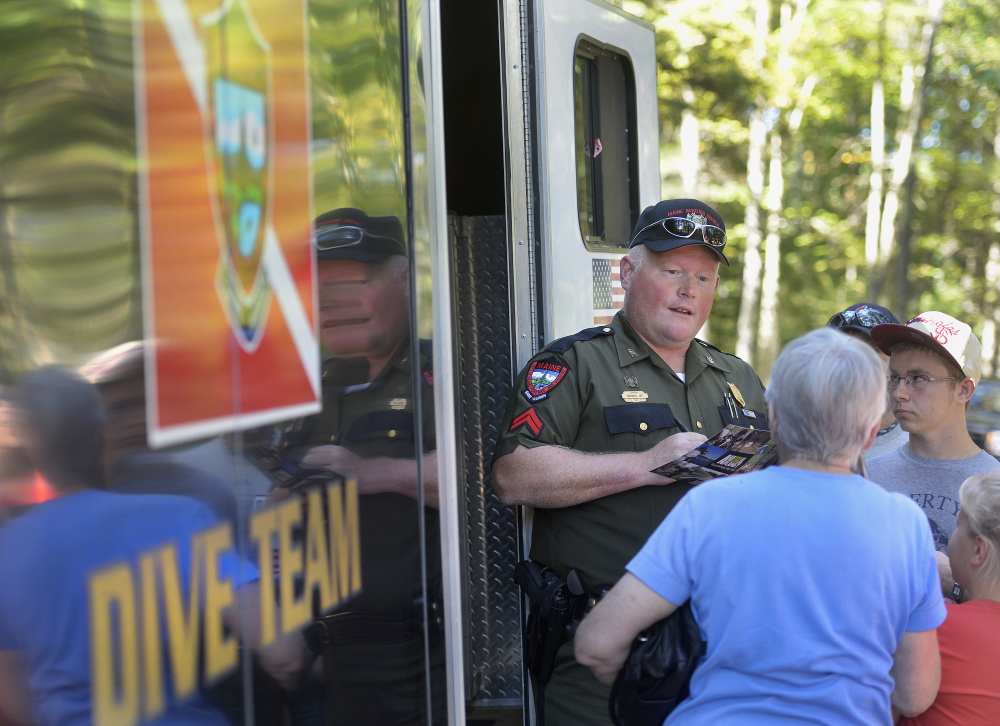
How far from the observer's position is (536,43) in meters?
2.89

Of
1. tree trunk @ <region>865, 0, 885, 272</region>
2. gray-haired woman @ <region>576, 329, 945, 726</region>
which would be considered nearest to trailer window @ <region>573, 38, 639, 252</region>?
gray-haired woman @ <region>576, 329, 945, 726</region>

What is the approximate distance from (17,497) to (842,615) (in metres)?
1.27

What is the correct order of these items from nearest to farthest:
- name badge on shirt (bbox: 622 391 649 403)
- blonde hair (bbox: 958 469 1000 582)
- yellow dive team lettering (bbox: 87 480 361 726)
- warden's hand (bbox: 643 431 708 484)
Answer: yellow dive team lettering (bbox: 87 480 361 726)
blonde hair (bbox: 958 469 1000 582)
warden's hand (bbox: 643 431 708 484)
name badge on shirt (bbox: 622 391 649 403)

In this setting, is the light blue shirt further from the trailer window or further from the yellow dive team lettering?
the trailer window

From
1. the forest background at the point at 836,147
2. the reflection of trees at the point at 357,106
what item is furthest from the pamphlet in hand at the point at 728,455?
the forest background at the point at 836,147

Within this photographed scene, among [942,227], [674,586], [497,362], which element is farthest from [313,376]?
[942,227]

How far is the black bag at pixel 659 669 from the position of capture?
1697 mm

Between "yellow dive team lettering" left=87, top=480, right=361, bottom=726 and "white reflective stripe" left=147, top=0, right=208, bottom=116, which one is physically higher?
"white reflective stripe" left=147, top=0, right=208, bottom=116

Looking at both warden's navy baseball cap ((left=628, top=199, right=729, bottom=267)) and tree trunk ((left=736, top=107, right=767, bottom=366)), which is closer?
warden's navy baseball cap ((left=628, top=199, right=729, bottom=267))

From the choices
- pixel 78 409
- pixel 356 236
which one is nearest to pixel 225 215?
pixel 78 409

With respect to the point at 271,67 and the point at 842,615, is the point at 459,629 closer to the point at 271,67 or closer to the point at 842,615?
the point at 842,615

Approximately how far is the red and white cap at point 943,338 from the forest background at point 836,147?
9962mm

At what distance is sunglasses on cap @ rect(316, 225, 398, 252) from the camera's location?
1.44 meters

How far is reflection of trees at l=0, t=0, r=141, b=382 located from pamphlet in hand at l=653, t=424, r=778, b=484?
1.51 metres
